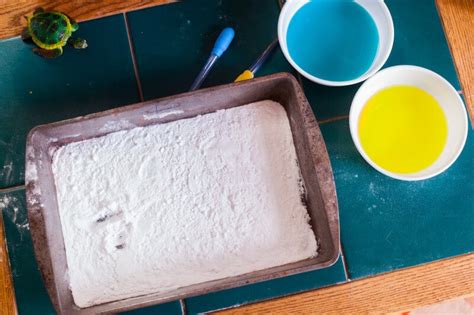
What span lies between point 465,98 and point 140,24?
22.4 inches

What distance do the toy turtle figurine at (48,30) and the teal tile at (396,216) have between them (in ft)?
1.54

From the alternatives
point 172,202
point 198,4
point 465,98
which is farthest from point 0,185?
point 465,98

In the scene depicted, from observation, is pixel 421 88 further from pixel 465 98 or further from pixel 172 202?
pixel 172 202

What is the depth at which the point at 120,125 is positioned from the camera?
73cm

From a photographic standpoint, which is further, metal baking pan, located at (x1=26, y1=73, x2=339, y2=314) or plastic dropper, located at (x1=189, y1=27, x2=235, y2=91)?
plastic dropper, located at (x1=189, y1=27, x2=235, y2=91)

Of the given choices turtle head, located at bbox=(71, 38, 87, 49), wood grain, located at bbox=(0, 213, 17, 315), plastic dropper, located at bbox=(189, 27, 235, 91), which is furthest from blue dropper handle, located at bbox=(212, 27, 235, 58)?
wood grain, located at bbox=(0, 213, 17, 315)

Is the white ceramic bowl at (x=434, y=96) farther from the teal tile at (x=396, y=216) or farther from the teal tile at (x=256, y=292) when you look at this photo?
the teal tile at (x=256, y=292)

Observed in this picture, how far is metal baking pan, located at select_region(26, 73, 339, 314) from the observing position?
654 millimetres

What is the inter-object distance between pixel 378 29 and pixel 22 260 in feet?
2.26

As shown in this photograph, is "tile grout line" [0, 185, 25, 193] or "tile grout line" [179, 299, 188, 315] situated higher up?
"tile grout line" [0, 185, 25, 193]

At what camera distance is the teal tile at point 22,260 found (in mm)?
780

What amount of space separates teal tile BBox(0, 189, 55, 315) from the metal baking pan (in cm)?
12

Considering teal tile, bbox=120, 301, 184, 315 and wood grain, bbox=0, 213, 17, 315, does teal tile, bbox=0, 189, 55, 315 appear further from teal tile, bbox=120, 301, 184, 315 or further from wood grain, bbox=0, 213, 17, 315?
teal tile, bbox=120, 301, 184, 315

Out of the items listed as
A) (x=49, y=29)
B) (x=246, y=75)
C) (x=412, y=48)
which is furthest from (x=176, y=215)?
(x=412, y=48)
